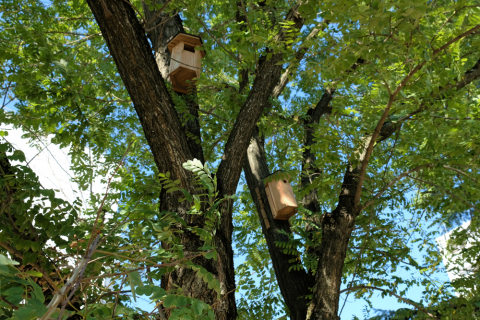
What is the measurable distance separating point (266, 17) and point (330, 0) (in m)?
2.16

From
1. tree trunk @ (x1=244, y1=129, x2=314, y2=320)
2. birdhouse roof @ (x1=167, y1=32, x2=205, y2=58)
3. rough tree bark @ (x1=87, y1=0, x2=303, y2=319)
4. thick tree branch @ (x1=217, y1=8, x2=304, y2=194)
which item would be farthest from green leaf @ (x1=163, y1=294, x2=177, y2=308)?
birdhouse roof @ (x1=167, y1=32, x2=205, y2=58)

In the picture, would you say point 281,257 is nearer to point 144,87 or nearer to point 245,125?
point 245,125

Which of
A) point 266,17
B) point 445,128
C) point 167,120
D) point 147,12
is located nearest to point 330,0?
point 167,120

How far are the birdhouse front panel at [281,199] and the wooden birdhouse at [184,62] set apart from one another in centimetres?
133

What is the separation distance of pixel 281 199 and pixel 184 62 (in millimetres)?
1644

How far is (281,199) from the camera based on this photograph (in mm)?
4059

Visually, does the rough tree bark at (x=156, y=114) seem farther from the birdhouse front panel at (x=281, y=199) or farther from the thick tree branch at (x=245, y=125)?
the birdhouse front panel at (x=281, y=199)

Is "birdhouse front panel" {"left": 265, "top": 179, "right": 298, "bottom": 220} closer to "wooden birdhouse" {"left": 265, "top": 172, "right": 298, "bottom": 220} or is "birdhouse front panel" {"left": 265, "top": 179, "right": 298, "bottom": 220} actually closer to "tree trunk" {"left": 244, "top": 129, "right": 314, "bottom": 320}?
"wooden birdhouse" {"left": 265, "top": 172, "right": 298, "bottom": 220}

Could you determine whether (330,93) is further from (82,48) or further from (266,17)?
(82,48)

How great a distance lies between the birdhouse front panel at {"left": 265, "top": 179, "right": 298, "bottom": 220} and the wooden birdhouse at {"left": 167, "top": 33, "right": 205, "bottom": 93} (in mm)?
1333

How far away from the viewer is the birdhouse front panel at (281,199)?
4.04 m

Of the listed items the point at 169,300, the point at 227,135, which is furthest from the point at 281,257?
the point at 169,300

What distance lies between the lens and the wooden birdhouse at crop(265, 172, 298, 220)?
4039mm

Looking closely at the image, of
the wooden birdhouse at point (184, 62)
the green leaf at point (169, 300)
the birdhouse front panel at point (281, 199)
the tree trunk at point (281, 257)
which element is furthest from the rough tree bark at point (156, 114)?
the tree trunk at point (281, 257)
